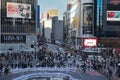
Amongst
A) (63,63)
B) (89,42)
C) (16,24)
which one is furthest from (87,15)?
(63,63)

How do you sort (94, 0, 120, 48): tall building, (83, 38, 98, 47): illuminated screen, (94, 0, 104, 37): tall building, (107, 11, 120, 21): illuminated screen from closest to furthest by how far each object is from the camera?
(107, 11, 120, 21): illuminated screen → (94, 0, 120, 48): tall building → (83, 38, 98, 47): illuminated screen → (94, 0, 104, 37): tall building

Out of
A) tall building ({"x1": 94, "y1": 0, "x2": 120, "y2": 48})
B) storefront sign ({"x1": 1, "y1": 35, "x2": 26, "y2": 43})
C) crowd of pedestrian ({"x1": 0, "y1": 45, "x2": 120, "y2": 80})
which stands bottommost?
crowd of pedestrian ({"x1": 0, "y1": 45, "x2": 120, "y2": 80})

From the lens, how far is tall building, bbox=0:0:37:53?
106375mm

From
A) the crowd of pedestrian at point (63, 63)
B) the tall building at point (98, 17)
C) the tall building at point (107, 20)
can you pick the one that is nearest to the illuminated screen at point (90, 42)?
the tall building at point (107, 20)

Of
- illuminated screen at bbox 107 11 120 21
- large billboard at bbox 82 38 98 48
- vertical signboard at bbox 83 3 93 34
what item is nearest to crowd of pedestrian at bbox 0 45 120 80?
large billboard at bbox 82 38 98 48

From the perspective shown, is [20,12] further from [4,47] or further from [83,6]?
[83,6]

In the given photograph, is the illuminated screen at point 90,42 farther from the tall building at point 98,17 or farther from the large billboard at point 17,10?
the large billboard at point 17,10

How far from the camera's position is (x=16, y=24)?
Answer: 108062 millimetres

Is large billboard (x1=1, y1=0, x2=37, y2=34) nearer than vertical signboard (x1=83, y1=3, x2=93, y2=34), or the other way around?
large billboard (x1=1, y1=0, x2=37, y2=34)

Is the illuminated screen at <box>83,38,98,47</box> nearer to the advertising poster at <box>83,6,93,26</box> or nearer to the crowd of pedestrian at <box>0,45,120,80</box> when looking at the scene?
the advertising poster at <box>83,6,93,26</box>

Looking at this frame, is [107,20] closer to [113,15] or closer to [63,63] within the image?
[113,15]

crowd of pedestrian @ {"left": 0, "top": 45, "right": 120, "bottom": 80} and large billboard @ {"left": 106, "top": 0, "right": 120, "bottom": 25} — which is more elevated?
large billboard @ {"left": 106, "top": 0, "right": 120, "bottom": 25}

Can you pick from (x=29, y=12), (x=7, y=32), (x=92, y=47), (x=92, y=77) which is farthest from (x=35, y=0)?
(x=92, y=77)

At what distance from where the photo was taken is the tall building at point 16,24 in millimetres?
106375
